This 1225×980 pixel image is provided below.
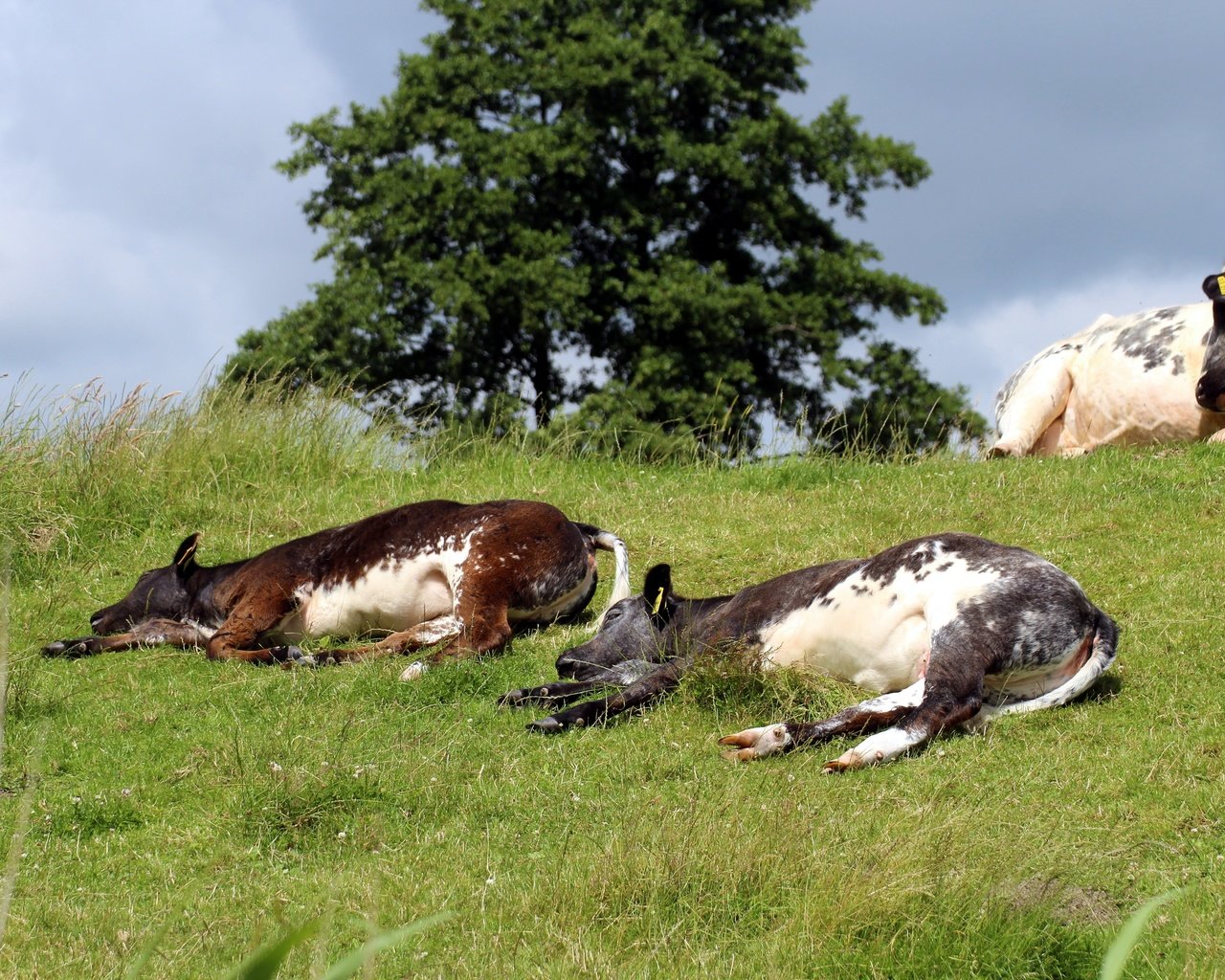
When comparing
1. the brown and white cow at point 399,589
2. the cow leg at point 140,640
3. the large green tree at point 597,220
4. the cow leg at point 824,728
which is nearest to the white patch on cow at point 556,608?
the brown and white cow at point 399,589

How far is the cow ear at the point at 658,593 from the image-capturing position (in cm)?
782

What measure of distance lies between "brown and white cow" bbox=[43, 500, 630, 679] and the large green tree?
1559 cm

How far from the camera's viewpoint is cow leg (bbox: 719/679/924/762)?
616cm

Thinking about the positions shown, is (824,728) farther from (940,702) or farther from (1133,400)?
(1133,400)

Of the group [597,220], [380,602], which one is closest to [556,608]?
[380,602]

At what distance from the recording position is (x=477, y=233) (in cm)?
2616

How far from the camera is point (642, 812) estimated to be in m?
5.36

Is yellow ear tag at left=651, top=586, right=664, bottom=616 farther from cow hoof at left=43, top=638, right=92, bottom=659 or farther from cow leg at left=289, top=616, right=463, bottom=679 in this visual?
cow hoof at left=43, top=638, right=92, bottom=659

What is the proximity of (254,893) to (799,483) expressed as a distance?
27.7ft

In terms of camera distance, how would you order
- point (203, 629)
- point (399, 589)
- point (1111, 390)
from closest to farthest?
point (399, 589) → point (203, 629) → point (1111, 390)

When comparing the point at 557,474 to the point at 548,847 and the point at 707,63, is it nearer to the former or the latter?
the point at 548,847

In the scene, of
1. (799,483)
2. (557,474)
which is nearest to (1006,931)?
(799,483)

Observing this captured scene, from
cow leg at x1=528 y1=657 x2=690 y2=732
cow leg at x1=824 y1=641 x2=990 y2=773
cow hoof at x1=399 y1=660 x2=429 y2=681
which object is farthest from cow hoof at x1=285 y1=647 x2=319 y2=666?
cow leg at x1=824 y1=641 x2=990 y2=773

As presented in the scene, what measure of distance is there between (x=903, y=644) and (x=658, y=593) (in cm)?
169
